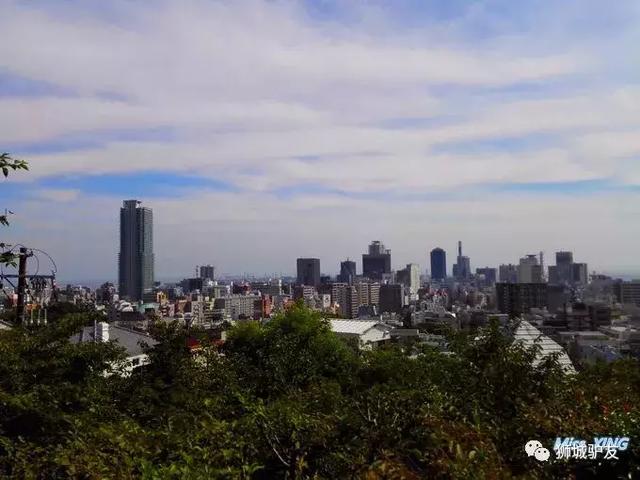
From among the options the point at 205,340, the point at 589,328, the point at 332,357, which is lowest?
the point at 589,328

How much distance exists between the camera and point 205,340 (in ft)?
45.7

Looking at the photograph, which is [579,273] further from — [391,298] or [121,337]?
[121,337]

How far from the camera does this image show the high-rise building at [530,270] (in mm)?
164175

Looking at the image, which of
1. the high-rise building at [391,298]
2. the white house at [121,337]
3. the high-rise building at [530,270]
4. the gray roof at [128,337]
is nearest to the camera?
the white house at [121,337]

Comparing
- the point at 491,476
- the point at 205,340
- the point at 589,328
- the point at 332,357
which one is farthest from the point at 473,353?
the point at 589,328

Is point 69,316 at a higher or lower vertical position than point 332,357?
higher

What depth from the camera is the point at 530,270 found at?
572 ft

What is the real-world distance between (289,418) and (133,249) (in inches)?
7324

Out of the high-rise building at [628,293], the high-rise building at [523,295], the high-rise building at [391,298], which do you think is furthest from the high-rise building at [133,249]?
the high-rise building at [628,293]

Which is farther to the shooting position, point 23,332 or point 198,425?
point 23,332

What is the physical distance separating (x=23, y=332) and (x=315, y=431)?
982 cm

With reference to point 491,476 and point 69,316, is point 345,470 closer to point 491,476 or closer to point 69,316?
point 491,476

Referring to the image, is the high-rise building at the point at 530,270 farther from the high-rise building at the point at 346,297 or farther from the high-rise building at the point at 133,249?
the high-rise building at the point at 133,249

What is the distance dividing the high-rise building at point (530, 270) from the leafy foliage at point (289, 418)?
153 metres
